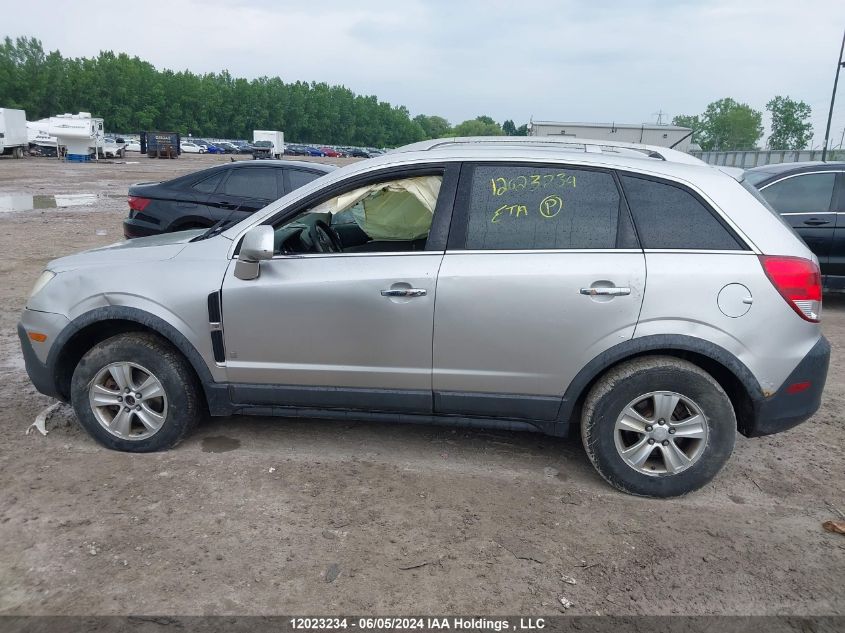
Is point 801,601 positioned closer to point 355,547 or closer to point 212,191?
point 355,547

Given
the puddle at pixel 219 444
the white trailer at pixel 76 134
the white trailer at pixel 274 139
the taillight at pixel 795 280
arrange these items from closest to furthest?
the taillight at pixel 795 280 < the puddle at pixel 219 444 < the white trailer at pixel 76 134 < the white trailer at pixel 274 139

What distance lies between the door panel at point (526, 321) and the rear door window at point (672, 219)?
177 mm

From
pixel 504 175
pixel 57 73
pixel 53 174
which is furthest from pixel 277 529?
pixel 57 73

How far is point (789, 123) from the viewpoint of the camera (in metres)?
94.1

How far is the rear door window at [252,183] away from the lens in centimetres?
836

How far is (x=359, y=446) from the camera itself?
413 centimetres

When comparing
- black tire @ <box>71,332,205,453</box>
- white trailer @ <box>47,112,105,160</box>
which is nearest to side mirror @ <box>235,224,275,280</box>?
black tire @ <box>71,332,205,453</box>

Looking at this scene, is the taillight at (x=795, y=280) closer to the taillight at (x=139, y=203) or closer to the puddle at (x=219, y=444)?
the puddle at (x=219, y=444)

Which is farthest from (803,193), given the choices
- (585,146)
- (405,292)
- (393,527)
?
(393,527)

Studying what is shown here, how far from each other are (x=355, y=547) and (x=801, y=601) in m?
1.95

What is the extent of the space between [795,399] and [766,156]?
36.3 m

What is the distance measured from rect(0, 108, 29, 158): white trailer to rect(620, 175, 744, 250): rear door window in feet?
152

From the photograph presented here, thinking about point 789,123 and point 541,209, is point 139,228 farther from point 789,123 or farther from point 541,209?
point 789,123

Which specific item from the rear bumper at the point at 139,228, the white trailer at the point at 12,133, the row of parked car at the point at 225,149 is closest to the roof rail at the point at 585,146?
the rear bumper at the point at 139,228
